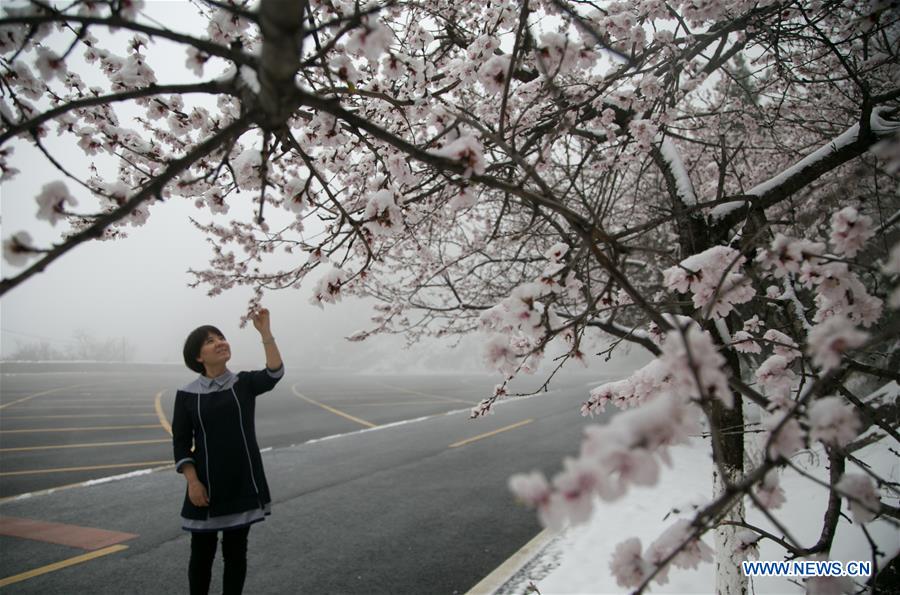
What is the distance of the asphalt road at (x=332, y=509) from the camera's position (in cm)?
362

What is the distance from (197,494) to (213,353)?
2.83 feet

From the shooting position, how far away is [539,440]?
29.3 feet

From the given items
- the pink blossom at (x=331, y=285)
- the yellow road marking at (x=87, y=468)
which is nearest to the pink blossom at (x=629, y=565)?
the pink blossom at (x=331, y=285)

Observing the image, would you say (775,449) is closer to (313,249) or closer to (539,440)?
(313,249)

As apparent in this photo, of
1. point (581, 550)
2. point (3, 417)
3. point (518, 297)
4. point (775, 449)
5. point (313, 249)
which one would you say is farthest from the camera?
point (3, 417)

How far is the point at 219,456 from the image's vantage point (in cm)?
278

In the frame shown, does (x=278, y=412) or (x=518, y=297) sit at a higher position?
(x=518, y=297)

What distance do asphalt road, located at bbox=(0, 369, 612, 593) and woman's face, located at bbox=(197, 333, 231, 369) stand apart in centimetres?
190

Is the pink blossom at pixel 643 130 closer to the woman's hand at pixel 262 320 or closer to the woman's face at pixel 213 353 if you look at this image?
the woman's hand at pixel 262 320

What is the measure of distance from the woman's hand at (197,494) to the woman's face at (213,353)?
74 cm

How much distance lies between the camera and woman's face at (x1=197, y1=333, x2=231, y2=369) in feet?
9.68

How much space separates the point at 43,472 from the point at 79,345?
48.1 metres

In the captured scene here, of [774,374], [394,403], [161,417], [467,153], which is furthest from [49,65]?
[394,403]

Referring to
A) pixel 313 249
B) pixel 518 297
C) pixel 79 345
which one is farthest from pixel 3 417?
pixel 79 345
